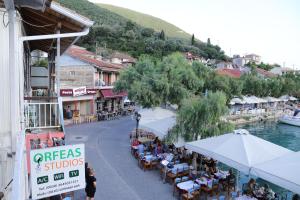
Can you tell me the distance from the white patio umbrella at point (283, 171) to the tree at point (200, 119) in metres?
5.02

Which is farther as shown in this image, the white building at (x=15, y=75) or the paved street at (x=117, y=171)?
the paved street at (x=117, y=171)

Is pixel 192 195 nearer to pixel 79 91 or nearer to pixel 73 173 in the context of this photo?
pixel 73 173

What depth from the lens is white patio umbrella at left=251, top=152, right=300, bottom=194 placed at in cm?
774

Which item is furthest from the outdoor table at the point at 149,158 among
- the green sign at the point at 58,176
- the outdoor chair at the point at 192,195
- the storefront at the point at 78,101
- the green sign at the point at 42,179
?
the storefront at the point at 78,101

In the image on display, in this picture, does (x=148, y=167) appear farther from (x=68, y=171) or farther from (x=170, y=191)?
(x=68, y=171)

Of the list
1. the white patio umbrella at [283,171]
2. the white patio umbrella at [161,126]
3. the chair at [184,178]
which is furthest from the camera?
the white patio umbrella at [161,126]

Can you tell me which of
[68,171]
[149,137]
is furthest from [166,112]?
[68,171]

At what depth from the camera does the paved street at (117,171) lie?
11242mm

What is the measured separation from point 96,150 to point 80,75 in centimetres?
1616

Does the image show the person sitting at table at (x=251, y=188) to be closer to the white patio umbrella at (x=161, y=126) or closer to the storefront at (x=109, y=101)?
the white patio umbrella at (x=161, y=126)

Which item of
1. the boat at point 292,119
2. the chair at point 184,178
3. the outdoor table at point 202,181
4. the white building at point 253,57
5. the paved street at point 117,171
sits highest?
the white building at point 253,57

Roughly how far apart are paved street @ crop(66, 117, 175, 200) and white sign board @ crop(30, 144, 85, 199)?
242 inches

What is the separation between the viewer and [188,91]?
69.2ft

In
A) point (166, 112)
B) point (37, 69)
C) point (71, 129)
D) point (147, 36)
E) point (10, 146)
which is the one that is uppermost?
point (147, 36)
